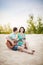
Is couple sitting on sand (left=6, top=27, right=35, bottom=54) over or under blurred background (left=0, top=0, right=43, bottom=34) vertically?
under

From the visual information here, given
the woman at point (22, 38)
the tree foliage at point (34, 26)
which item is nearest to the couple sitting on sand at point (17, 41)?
the woman at point (22, 38)

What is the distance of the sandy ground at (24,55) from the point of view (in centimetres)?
222

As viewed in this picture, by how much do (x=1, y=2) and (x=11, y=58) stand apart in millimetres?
926

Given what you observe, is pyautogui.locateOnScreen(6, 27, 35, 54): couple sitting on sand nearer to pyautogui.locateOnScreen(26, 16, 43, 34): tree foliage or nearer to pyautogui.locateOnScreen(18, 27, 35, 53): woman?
pyautogui.locateOnScreen(18, 27, 35, 53): woman

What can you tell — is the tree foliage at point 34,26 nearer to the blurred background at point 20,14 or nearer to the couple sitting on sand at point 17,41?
the blurred background at point 20,14

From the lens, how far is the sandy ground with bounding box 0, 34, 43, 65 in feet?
7.28

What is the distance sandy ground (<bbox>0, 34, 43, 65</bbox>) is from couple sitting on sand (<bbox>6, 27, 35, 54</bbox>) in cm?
6

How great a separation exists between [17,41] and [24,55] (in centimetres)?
25

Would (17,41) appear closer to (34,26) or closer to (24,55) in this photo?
(24,55)

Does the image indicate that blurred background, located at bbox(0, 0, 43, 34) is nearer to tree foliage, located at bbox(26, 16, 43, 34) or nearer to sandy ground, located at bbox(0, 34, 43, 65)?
tree foliage, located at bbox(26, 16, 43, 34)

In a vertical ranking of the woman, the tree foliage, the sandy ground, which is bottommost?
the sandy ground

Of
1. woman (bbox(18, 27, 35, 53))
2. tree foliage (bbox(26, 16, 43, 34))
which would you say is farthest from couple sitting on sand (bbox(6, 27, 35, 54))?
tree foliage (bbox(26, 16, 43, 34))

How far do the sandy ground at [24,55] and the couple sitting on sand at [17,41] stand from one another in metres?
0.06

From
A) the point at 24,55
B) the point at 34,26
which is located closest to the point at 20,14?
the point at 34,26
